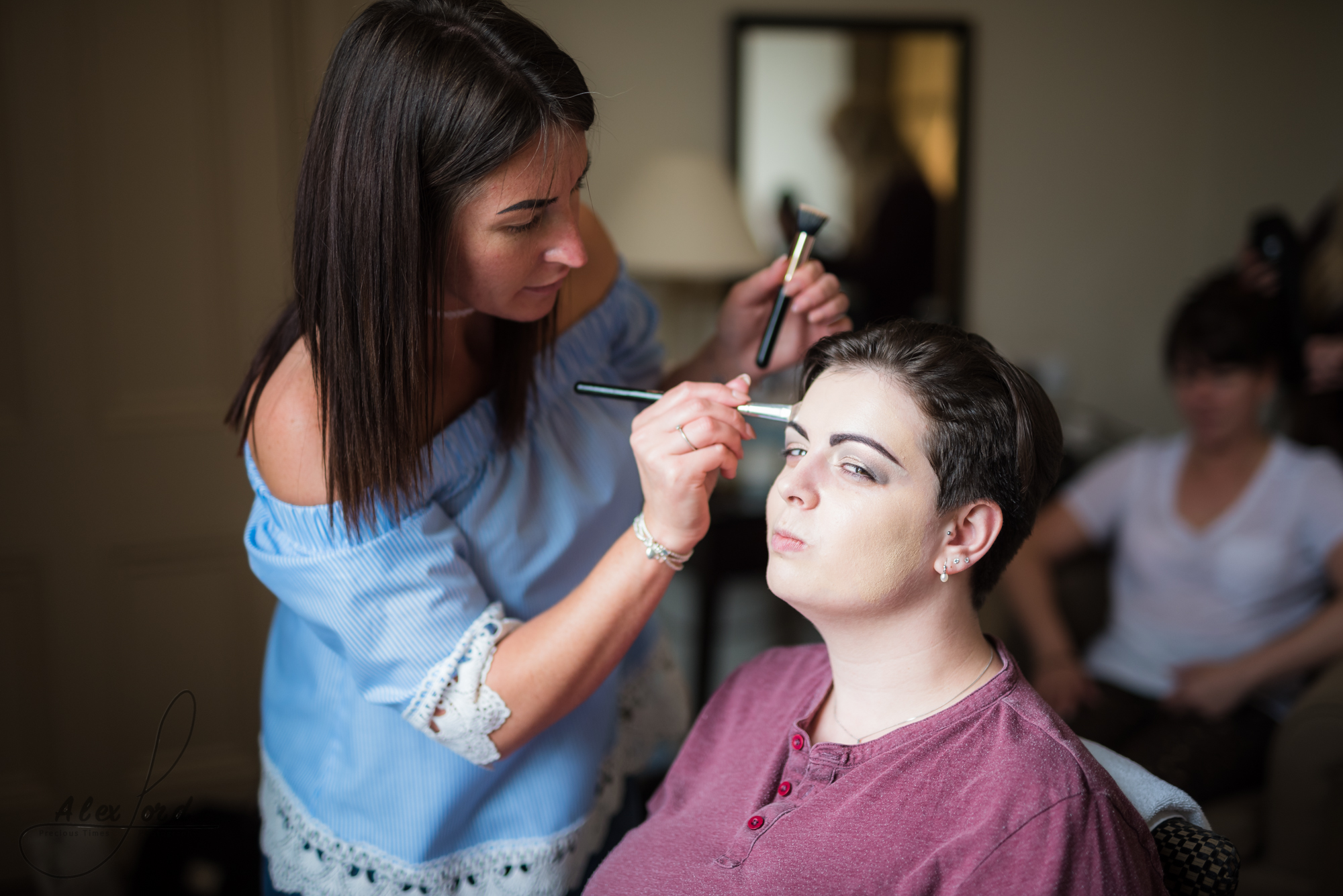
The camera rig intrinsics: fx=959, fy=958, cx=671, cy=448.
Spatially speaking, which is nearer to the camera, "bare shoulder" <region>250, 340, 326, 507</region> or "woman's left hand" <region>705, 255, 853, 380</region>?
"bare shoulder" <region>250, 340, 326, 507</region>

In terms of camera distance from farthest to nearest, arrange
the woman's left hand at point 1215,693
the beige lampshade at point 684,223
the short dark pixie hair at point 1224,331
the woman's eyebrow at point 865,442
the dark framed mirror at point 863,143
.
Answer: the dark framed mirror at point 863,143 < the beige lampshade at point 684,223 < the short dark pixie hair at point 1224,331 < the woman's left hand at point 1215,693 < the woman's eyebrow at point 865,442

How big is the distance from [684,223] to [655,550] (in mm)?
1681

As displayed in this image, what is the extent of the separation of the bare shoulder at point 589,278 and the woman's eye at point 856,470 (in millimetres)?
417

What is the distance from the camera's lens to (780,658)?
1.17 m

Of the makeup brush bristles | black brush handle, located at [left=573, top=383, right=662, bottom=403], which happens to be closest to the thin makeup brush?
black brush handle, located at [left=573, top=383, right=662, bottom=403]

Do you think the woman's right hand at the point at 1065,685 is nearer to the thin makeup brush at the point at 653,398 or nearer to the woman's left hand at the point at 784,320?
the woman's left hand at the point at 784,320

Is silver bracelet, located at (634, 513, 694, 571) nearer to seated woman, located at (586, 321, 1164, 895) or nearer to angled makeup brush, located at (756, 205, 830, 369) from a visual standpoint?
seated woman, located at (586, 321, 1164, 895)

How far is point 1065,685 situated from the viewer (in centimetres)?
180

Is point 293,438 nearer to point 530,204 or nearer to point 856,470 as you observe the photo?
point 530,204

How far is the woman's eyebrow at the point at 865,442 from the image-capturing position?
35.2 inches

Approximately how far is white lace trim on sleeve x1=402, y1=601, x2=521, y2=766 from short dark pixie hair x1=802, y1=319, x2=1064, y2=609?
449 mm

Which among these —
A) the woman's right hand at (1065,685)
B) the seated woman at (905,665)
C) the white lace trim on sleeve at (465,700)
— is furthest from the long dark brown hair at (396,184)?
the woman's right hand at (1065,685)

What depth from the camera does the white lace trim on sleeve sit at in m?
0.90

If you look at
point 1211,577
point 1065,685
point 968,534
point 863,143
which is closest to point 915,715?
point 968,534
